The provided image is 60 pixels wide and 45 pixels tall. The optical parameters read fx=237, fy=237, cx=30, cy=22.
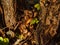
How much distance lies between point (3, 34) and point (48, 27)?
55cm

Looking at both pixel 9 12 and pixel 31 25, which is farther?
pixel 31 25

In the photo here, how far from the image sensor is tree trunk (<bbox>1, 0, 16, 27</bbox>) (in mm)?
2819

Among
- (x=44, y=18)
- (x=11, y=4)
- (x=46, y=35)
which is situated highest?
(x=11, y=4)

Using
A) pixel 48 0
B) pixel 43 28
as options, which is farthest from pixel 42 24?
pixel 48 0

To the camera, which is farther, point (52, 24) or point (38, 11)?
point (38, 11)

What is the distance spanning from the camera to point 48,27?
2.84 metres

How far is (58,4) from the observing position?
9.64 ft

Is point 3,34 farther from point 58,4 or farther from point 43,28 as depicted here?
point 58,4

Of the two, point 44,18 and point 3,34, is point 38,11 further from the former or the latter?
point 3,34

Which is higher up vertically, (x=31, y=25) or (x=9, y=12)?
(x=9, y=12)

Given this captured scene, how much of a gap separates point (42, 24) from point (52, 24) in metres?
0.12

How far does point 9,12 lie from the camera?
2.88m

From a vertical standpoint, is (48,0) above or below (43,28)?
above

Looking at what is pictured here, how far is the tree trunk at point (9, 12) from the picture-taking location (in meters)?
2.82
